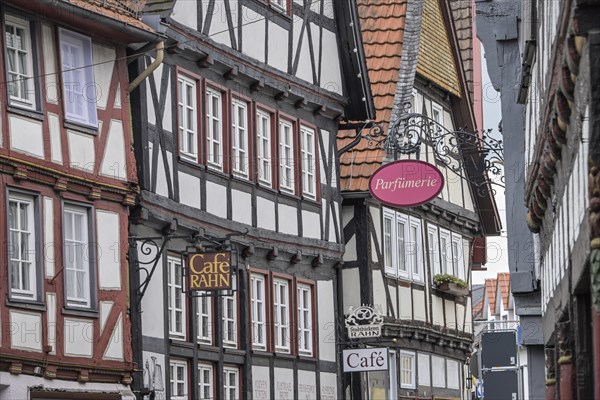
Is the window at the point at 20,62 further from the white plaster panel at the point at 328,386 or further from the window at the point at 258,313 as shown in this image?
the white plaster panel at the point at 328,386

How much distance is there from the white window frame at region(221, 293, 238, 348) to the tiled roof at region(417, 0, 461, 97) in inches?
355

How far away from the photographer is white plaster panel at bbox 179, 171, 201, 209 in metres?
21.9

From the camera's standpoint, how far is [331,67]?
27.5 m

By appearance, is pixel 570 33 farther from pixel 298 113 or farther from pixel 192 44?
pixel 298 113

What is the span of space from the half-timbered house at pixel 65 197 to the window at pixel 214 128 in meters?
2.84

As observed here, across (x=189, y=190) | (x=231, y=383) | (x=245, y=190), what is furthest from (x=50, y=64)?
(x=231, y=383)

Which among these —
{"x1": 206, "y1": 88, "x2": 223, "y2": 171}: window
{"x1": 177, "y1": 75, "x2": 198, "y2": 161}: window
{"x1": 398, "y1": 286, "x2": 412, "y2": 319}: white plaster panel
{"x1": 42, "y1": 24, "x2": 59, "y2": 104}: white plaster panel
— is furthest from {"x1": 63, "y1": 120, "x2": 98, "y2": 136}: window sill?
{"x1": 398, "y1": 286, "x2": 412, "y2": 319}: white plaster panel

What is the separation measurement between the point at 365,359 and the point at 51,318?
8710mm

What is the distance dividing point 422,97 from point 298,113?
567 centimetres

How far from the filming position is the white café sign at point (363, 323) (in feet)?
87.0

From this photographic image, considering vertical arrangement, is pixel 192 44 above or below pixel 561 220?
above

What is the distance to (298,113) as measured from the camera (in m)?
26.3

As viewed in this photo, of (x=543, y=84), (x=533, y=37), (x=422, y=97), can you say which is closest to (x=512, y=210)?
(x=533, y=37)

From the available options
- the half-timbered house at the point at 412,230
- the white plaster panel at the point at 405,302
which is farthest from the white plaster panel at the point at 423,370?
the white plaster panel at the point at 405,302
